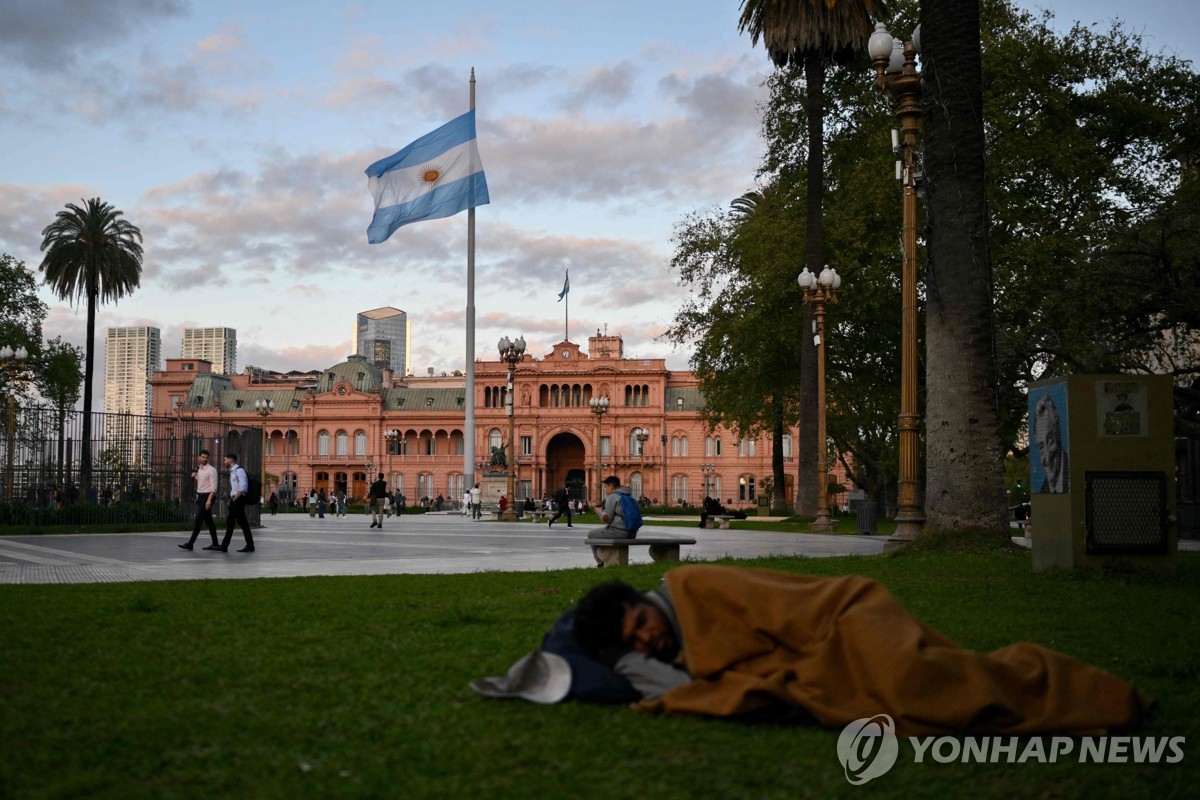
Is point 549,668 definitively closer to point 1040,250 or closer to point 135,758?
point 135,758

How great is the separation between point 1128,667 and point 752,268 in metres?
28.3

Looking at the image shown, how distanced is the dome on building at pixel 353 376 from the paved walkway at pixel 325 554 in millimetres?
68939

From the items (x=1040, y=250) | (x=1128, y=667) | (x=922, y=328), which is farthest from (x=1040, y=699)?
(x=922, y=328)

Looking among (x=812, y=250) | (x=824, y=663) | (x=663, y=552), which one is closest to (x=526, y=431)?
(x=812, y=250)

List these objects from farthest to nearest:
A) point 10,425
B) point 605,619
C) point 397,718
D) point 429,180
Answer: point 429,180 < point 10,425 < point 605,619 < point 397,718

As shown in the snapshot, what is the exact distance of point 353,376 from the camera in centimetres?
9338

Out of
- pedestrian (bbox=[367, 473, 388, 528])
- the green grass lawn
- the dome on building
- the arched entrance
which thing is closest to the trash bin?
pedestrian (bbox=[367, 473, 388, 528])

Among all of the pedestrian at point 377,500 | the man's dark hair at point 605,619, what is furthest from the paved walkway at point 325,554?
the man's dark hair at point 605,619

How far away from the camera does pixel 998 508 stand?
12711mm

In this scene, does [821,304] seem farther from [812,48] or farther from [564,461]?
[564,461]

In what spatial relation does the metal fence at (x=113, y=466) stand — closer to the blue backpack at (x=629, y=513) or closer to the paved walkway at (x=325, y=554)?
the paved walkway at (x=325, y=554)

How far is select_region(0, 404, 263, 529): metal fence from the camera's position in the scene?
24.3 metres

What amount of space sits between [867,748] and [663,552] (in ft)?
33.3

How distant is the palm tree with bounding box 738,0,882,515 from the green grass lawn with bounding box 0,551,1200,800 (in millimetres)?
20830
